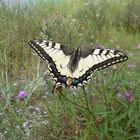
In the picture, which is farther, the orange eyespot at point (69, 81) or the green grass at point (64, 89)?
the green grass at point (64, 89)

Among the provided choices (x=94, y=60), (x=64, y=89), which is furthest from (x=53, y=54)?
(x=64, y=89)

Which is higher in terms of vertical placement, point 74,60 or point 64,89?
point 74,60

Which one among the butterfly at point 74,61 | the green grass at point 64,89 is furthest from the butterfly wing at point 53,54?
the green grass at point 64,89

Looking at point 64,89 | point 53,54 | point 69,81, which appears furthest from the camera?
point 64,89

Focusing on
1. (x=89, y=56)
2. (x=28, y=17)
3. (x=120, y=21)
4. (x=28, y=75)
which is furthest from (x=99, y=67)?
(x=120, y=21)

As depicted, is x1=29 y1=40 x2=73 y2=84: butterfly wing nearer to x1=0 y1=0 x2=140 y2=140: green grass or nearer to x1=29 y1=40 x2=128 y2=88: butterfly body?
x1=29 y1=40 x2=128 y2=88: butterfly body

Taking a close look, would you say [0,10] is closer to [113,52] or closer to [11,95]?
[11,95]

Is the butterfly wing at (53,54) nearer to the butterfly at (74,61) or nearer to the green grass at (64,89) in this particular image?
the butterfly at (74,61)

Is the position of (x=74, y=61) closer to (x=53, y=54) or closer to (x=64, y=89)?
(x=53, y=54)
